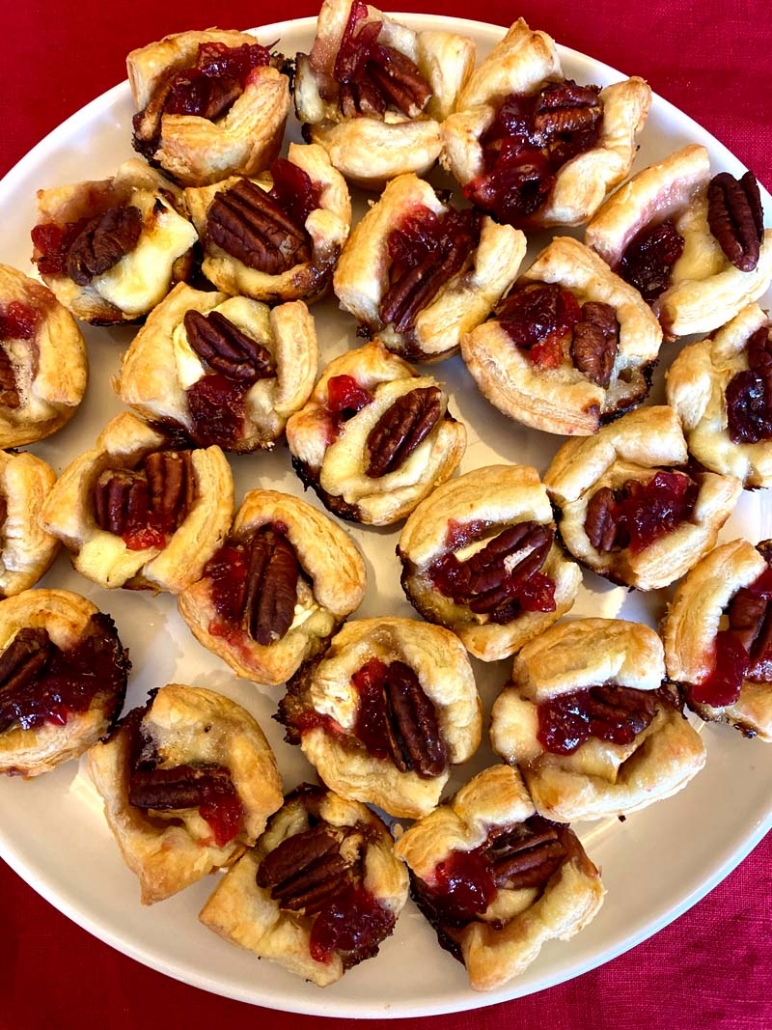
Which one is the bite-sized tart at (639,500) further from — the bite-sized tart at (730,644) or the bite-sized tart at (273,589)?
the bite-sized tart at (273,589)

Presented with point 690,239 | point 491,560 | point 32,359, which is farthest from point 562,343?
point 32,359

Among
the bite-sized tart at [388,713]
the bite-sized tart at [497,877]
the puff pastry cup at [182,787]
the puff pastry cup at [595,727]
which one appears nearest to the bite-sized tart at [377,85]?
the bite-sized tart at [388,713]

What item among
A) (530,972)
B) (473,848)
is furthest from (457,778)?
(530,972)

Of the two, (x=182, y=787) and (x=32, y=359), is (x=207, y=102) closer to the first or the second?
(x=32, y=359)

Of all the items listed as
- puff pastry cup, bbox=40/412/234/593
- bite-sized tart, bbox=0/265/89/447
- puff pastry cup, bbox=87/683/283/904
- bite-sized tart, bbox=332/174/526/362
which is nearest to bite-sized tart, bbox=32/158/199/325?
bite-sized tart, bbox=0/265/89/447

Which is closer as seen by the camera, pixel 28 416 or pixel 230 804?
pixel 230 804

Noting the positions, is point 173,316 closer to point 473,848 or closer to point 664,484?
point 664,484
